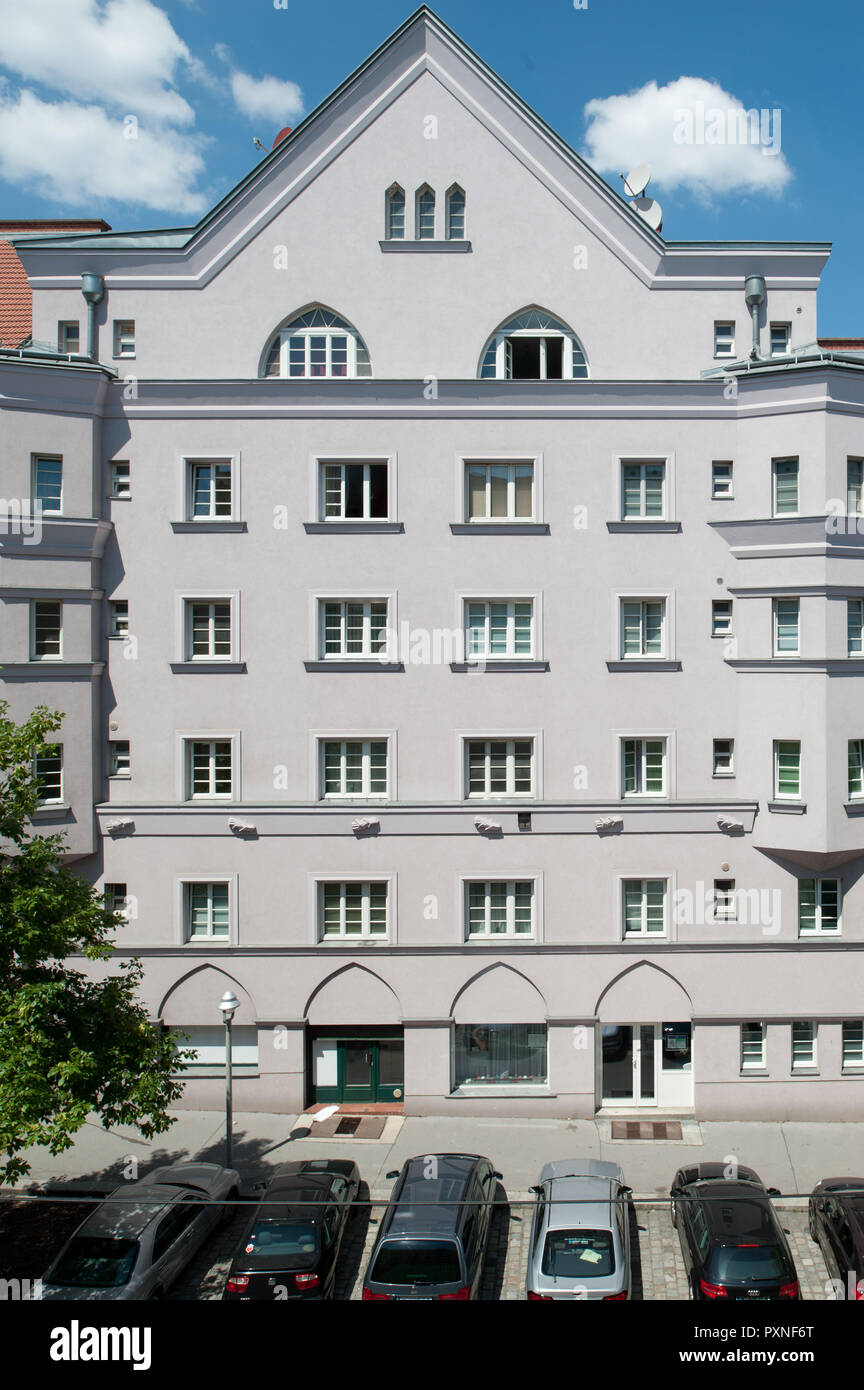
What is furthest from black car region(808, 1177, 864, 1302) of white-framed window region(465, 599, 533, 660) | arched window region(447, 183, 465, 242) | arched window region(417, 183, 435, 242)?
arched window region(417, 183, 435, 242)

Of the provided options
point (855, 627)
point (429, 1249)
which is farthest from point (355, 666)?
point (429, 1249)

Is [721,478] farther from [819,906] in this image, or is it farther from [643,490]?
[819,906]

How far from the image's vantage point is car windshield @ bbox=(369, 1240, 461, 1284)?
16359 millimetres

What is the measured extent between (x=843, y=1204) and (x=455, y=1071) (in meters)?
10.8

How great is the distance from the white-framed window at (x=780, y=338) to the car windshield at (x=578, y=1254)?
22.8m

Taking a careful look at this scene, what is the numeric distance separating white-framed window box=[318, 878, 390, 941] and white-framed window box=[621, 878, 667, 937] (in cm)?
667

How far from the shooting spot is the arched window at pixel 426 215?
85.5ft

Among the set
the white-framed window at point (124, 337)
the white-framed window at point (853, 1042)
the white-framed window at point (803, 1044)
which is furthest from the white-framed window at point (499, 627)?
the white-framed window at point (853, 1042)

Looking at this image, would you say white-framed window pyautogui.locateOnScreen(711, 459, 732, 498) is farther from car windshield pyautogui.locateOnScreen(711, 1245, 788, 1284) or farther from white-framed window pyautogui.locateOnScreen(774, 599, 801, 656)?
car windshield pyautogui.locateOnScreen(711, 1245, 788, 1284)

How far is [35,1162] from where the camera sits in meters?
23.9

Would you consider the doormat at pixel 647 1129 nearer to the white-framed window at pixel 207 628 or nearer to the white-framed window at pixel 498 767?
the white-framed window at pixel 498 767

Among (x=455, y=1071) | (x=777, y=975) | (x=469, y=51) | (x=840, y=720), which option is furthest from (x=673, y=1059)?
(x=469, y=51)

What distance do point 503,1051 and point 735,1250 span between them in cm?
1029

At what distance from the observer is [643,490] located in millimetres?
26328
